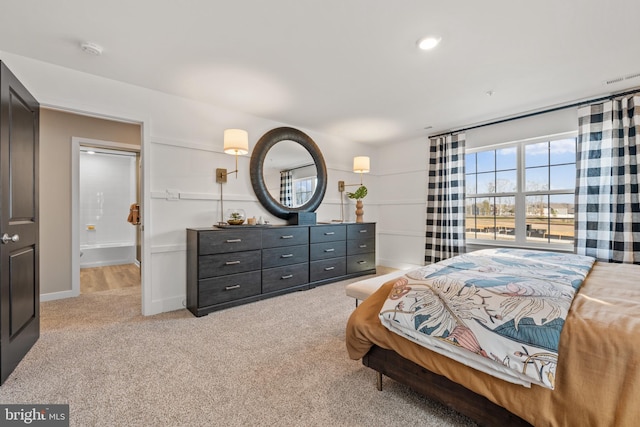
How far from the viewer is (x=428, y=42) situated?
81.8 inches

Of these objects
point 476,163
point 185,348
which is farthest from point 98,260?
point 476,163

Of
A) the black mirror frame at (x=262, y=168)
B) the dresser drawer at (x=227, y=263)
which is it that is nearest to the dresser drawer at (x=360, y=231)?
the black mirror frame at (x=262, y=168)

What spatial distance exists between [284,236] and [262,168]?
3.12ft

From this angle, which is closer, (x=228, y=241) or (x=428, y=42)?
(x=428, y=42)

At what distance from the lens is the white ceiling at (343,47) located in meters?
1.76

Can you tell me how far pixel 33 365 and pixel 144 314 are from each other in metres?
0.95

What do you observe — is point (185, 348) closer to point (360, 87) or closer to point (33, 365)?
point (33, 365)

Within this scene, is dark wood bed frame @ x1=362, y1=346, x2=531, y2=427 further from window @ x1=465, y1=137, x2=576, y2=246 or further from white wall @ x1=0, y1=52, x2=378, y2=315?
window @ x1=465, y1=137, x2=576, y2=246

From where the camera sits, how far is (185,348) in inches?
84.4

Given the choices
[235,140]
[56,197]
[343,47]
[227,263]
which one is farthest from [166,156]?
[343,47]

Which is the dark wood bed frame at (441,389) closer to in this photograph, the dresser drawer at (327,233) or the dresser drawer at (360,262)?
the dresser drawer at (327,233)

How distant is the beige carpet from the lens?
143cm

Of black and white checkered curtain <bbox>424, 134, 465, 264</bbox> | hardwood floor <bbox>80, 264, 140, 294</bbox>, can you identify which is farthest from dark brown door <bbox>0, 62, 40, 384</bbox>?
black and white checkered curtain <bbox>424, 134, 465, 264</bbox>

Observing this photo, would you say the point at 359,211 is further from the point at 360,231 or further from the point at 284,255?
the point at 284,255
